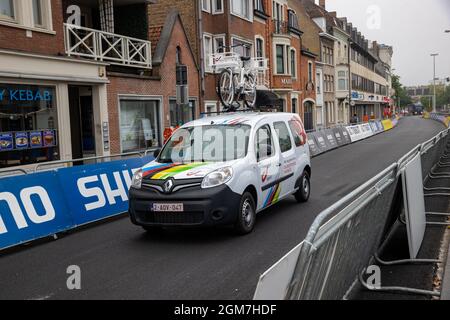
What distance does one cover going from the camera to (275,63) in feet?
109

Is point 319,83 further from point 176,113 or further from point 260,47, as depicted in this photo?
point 176,113

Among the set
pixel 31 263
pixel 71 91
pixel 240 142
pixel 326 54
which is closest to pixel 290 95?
pixel 326 54

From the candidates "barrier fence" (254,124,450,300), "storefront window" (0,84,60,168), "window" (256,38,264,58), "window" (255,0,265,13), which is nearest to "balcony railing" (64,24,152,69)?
"storefront window" (0,84,60,168)

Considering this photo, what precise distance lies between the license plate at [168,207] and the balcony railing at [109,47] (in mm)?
9363

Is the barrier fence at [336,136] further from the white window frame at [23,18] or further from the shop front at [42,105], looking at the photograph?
the white window frame at [23,18]

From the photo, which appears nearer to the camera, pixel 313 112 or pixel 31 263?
pixel 31 263

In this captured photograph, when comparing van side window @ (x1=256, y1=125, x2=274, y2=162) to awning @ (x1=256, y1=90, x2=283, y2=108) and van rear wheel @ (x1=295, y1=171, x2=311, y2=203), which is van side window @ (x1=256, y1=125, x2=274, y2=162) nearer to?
van rear wheel @ (x1=295, y1=171, x2=311, y2=203)

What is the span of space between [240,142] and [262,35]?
80.5 ft

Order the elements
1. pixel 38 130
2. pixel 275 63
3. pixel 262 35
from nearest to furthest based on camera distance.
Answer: pixel 38 130
pixel 262 35
pixel 275 63

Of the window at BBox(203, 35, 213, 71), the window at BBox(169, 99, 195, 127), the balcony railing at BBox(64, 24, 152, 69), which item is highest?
the window at BBox(203, 35, 213, 71)

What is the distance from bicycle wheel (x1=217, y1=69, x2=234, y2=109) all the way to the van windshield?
7744 millimetres

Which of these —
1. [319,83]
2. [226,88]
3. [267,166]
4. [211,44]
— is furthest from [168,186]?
[319,83]

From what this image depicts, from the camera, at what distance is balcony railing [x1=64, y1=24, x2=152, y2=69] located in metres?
15.6

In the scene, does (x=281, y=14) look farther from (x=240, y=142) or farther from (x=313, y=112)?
(x=240, y=142)
